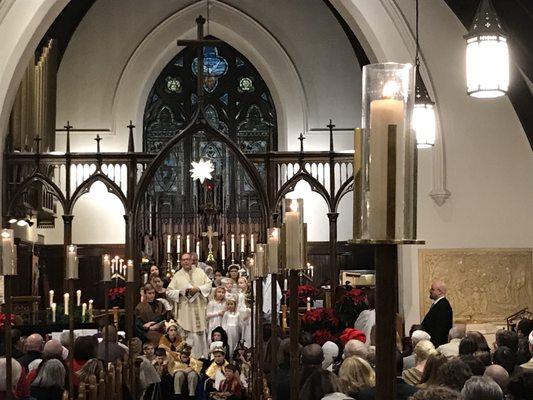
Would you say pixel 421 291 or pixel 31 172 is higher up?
pixel 31 172

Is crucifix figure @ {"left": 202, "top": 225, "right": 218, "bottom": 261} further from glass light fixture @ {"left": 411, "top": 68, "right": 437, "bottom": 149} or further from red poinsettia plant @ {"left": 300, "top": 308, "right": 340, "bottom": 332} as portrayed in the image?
glass light fixture @ {"left": 411, "top": 68, "right": 437, "bottom": 149}

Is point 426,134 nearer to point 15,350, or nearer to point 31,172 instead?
point 15,350

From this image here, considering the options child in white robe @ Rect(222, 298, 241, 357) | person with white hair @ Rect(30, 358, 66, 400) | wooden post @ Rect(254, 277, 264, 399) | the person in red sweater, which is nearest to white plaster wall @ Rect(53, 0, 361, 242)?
child in white robe @ Rect(222, 298, 241, 357)

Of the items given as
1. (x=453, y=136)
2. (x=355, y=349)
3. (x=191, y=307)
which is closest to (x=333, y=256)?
(x=191, y=307)

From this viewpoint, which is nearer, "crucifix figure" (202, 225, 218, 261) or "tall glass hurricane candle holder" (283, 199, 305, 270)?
"tall glass hurricane candle holder" (283, 199, 305, 270)

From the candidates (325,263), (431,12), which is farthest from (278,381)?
(325,263)

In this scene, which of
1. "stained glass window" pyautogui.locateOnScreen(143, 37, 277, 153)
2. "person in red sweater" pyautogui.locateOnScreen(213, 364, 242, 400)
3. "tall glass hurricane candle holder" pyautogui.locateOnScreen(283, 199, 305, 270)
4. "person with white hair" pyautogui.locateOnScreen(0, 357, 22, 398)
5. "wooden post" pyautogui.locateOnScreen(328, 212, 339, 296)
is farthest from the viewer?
"stained glass window" pyautogui.locateOnScreen(143, 37, 277, 153)

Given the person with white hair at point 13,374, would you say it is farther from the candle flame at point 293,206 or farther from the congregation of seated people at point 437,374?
the candle flame at point 293,206

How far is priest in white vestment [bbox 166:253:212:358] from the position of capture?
14.5 metres

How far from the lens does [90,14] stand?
2048cm

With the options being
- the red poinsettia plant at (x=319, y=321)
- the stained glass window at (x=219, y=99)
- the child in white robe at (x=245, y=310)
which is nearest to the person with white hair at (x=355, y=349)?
the red poinsettia plant at (x=319, y=321)

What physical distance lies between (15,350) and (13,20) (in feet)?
18.6

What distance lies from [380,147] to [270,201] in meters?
12.4

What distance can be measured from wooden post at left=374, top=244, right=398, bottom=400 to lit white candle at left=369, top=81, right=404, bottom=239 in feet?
0.16
